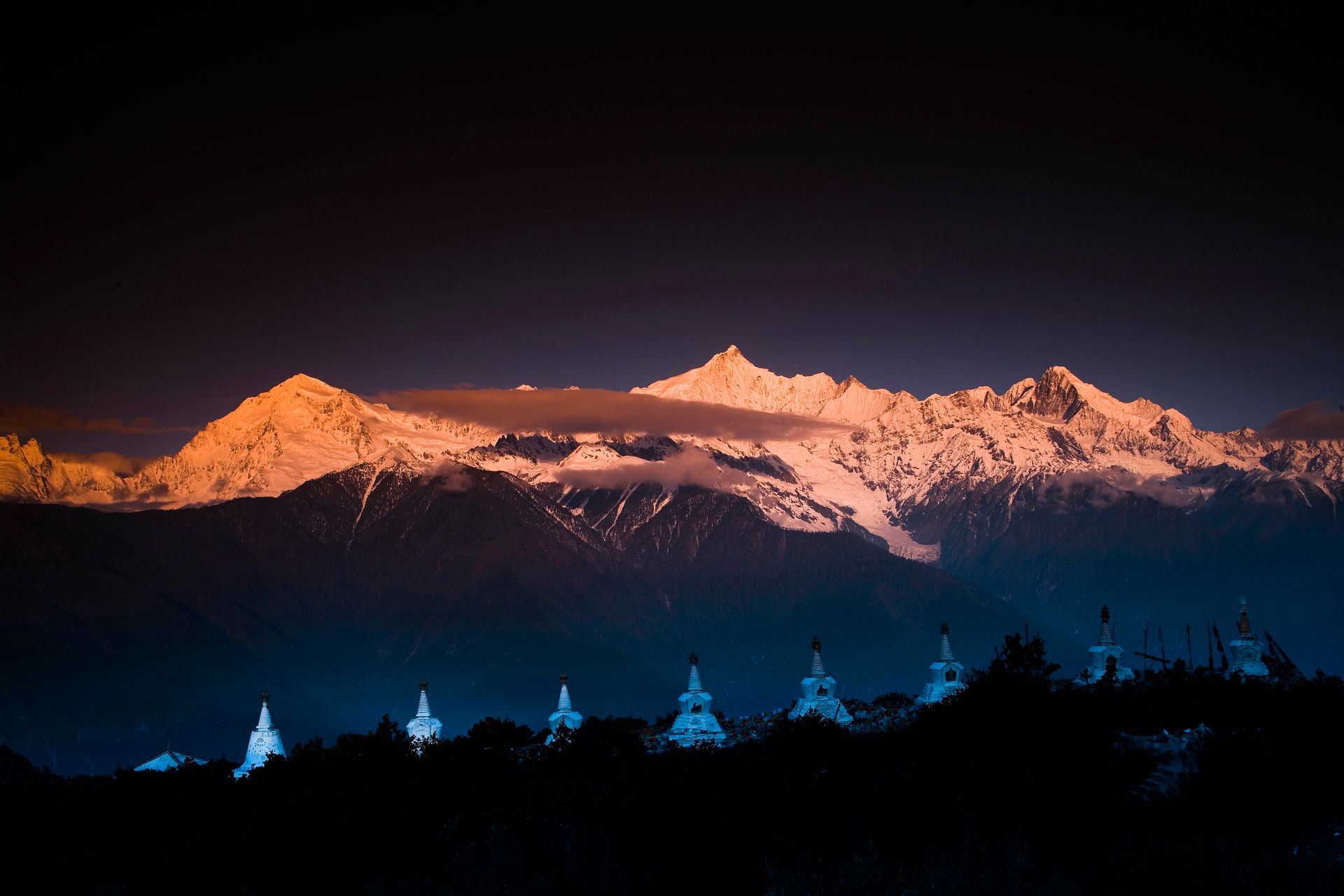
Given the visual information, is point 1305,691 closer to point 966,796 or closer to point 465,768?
point 966,796

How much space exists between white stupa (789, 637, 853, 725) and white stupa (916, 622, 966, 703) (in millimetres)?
7403

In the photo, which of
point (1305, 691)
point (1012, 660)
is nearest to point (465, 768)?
point (1012, 660)

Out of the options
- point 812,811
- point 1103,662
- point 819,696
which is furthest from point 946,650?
point 812,811

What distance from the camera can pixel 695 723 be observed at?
119 m

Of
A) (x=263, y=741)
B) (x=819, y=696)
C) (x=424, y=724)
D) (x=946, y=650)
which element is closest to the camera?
(x=819, y=696)

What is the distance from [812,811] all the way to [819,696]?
149 feet

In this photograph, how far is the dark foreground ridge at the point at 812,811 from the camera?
6700 centimetres

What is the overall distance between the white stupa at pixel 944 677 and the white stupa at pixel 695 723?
711 inches

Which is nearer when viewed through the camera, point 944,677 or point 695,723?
point 695,723

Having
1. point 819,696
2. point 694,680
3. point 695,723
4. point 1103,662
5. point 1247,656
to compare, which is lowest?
point 695,723

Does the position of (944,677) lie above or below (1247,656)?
above

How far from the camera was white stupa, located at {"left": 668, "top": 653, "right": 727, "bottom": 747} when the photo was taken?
116 meters

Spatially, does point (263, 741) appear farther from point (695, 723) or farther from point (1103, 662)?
point (1103, 662)

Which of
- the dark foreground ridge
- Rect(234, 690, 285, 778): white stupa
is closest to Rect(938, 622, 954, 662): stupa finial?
the dark foreground ridge
